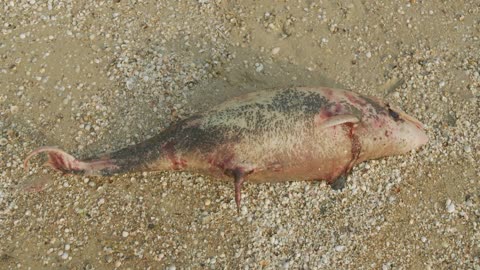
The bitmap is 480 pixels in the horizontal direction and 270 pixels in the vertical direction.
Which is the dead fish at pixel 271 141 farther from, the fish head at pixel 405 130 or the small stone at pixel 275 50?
the small stone at pixel 275 50

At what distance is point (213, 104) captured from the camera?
4984mm

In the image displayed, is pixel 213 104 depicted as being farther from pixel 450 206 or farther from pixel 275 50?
pixel 450 206

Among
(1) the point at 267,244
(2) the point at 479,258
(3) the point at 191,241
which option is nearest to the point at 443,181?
(2) the point at 479,258

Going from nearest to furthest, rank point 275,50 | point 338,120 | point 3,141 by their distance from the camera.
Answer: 1. point 338,120
2. point 3,141
3. point 275,50

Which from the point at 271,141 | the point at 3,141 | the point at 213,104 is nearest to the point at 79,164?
the point at 3,141

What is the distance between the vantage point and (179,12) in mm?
5477

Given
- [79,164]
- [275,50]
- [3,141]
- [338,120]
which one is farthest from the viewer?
[275,50]

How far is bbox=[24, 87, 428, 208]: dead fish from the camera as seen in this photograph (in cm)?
411

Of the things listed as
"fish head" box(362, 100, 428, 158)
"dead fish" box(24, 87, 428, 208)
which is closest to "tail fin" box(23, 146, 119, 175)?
"dead fish" box(24, 87, 428, 208)

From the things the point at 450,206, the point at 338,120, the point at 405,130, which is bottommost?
the point at 450,206

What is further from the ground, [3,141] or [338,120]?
[338,120]

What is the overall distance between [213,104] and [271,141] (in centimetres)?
108

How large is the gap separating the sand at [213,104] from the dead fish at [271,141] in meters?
0.36

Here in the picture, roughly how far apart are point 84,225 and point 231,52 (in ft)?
7.40
